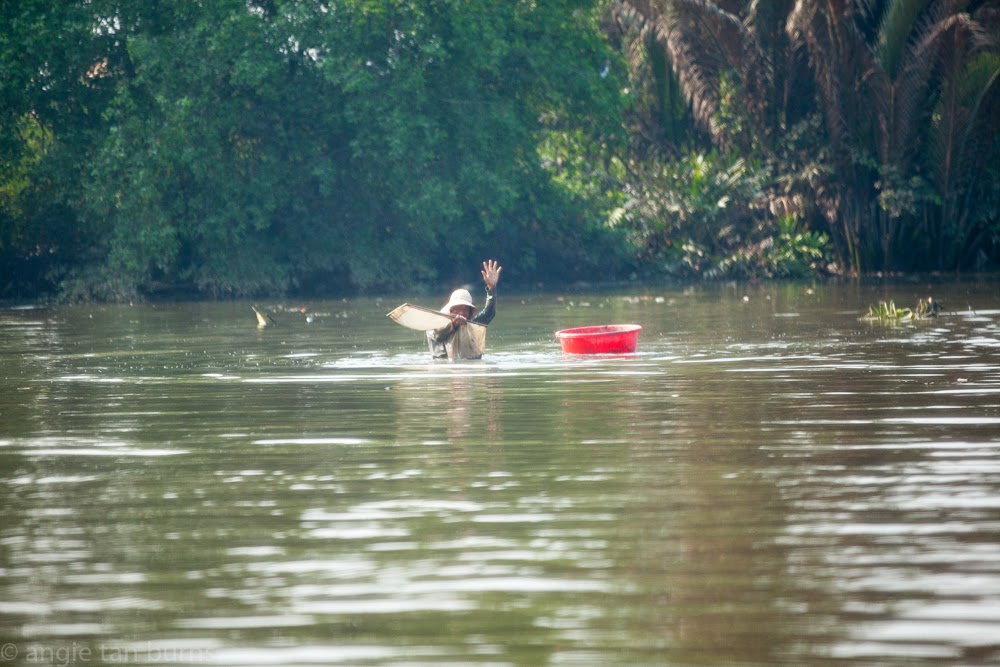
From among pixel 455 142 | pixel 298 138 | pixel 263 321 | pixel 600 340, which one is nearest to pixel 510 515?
pixel 600 340

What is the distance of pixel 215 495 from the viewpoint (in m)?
8.98

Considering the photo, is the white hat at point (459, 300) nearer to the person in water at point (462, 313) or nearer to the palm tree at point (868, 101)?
the person in water at point (462, 313)

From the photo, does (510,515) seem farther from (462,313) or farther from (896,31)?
(896,31)

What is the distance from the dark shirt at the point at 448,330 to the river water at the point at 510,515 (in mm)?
1268

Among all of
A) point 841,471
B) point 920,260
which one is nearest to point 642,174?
point 920,260

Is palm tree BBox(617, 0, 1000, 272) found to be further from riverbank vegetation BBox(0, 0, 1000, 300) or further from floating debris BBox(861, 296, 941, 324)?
floating debris BBox(861, 296, 941, 324)

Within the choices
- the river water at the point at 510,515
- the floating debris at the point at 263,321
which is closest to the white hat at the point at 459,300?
the river water at the point at 510,515

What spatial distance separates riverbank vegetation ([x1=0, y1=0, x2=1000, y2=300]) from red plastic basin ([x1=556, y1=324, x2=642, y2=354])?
863 inches

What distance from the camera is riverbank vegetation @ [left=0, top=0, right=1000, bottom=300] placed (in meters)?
39.8

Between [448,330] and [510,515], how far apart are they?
1035cm

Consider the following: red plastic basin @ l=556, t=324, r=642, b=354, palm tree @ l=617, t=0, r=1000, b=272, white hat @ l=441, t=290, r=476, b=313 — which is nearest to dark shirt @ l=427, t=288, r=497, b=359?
white hat @ l=441, t=290, r=476, b=313

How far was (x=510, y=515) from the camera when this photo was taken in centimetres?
810

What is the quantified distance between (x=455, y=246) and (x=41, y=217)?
1119 centimetres

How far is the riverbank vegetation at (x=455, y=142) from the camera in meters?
39.8
